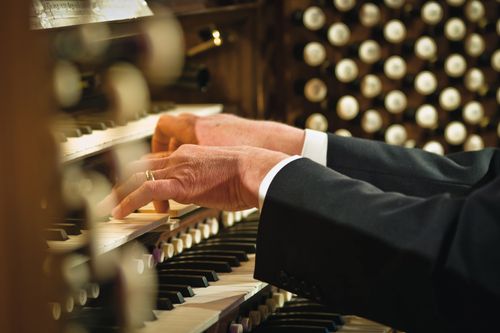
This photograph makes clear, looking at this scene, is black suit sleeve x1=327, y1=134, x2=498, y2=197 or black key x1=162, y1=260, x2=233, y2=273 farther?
black suit sleeve x1=327, y1=134, x2=498, y2=197

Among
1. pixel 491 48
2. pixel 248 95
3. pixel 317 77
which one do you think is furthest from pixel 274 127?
pixel 491 48

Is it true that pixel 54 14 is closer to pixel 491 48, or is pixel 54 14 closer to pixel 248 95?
pixel 248 95

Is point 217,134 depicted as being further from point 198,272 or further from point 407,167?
point 407,167

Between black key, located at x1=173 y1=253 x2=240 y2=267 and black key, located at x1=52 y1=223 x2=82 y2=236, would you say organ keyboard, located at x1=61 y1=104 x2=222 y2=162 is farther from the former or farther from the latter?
black key, located at x1=173 y1=253 x2=240 y2=267

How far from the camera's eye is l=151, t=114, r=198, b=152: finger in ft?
7.32

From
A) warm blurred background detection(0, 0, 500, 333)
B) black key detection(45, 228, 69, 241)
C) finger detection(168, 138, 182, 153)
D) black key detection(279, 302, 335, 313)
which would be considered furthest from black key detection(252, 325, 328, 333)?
black key detection(45, 228, 69, 241)

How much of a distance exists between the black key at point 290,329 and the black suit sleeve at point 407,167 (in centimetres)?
42

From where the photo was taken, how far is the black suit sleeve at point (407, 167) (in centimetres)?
224

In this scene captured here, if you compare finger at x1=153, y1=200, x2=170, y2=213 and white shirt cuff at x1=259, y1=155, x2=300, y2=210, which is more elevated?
white shirt cuff at x1=259, y1=155, x2=300, y2=210

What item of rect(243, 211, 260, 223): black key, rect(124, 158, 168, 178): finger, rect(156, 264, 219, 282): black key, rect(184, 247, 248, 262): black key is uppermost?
rect(124, 158, 168, 178): finger

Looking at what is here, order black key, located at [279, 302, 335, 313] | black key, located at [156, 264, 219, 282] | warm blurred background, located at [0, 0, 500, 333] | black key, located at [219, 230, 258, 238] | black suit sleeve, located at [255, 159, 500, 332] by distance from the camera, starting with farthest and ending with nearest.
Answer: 1. black key, located at [219, 230, 258, 238]
2. black key, located at [279, 302, 335, 313]
3. black key, located at [156, 264, 219, 282]
4. black suit sleeve, located at [255, 159, 500, 332]
5. warm blurred background, located at [0, 0, 500, 333]

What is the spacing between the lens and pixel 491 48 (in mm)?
3613

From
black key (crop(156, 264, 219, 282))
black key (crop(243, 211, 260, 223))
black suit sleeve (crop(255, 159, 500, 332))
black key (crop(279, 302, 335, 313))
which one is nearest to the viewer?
black suit sleeve (crop(255, 159, 500, 332))

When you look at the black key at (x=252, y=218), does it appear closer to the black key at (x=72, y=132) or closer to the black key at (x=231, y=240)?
the black key at (x=231, y=240)
